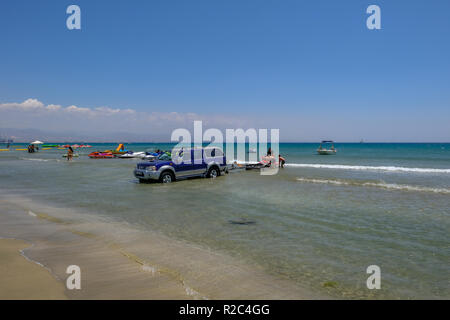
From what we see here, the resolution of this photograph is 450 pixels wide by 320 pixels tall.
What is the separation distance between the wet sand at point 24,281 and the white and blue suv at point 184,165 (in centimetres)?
1214

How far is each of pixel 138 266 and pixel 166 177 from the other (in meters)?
12.9

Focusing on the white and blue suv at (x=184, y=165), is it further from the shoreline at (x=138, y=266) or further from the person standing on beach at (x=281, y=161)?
the person standing on beach at (x=281, y=161)

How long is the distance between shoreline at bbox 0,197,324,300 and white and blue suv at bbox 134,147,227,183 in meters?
9.59

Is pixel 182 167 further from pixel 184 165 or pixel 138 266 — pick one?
pixel 138 266

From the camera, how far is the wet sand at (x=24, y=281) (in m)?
3.91

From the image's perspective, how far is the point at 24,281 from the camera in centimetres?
434

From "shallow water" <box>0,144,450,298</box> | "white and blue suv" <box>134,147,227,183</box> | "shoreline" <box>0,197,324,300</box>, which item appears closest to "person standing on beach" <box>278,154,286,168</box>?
"white and blue suv" <box>134,147,227,183</box>

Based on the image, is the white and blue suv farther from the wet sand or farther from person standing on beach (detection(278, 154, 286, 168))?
the wet sand

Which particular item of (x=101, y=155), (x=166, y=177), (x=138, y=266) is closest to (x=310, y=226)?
(x=138, y=266)

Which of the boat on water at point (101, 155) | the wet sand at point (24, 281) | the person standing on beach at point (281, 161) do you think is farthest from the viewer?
the boat on water at point (101, 155)

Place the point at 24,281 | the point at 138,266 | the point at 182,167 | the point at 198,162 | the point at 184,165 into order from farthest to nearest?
the point at 198,162, the point at 184,165, the point at 182,167, the point at 138,266, the point at 24,281

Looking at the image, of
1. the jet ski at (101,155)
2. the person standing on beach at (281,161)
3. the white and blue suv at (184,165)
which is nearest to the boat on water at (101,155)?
the jet ski at (101,155)

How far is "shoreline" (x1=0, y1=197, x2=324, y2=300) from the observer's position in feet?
13.7
